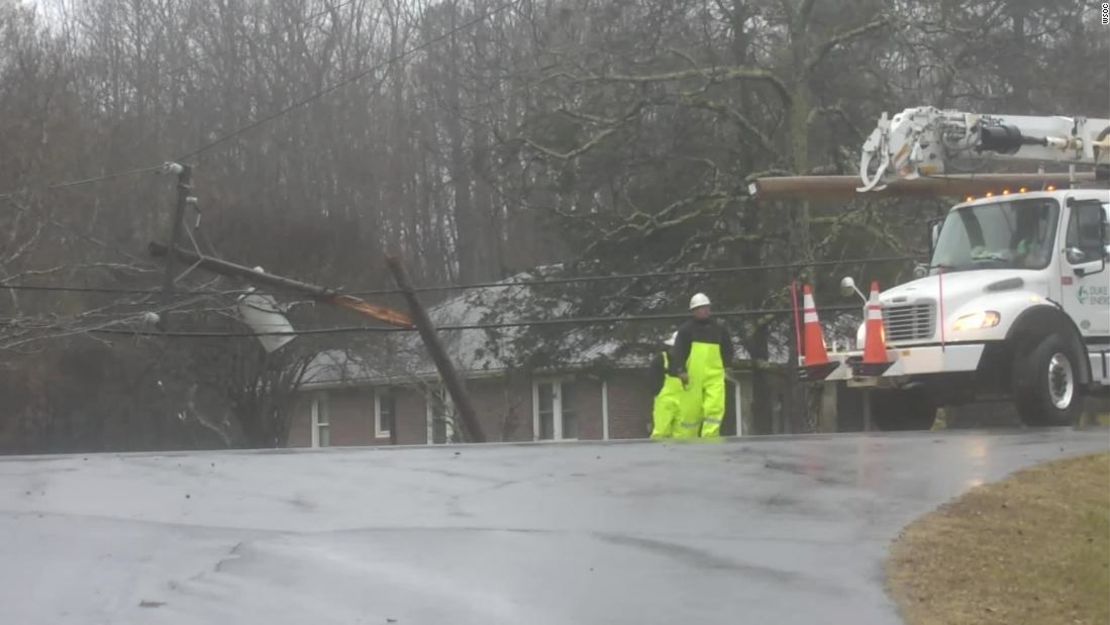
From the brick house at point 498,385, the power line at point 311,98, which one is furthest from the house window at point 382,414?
the power line at point 311,98

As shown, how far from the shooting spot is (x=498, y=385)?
3656 cm

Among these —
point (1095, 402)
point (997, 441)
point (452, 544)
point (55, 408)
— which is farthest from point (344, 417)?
point (452, 544)

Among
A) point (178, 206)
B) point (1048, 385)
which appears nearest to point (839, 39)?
point (178, 206)

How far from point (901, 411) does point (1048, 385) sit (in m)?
2.37

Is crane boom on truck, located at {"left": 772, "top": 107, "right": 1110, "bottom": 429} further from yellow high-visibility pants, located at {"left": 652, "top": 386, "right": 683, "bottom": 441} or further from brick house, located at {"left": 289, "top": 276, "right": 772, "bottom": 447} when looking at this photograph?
brick house, located at {"left": 289, "top": 276, "right": 772, "bottom": 447}

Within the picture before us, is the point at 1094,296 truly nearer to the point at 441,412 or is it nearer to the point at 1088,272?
the point at 1088,272

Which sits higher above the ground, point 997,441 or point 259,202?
point 259,202

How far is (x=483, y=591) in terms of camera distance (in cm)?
729

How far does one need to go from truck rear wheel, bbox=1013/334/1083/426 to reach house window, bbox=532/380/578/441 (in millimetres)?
21824

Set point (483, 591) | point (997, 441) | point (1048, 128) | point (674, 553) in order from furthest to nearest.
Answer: point (1048, 128) < point (997, 441) < point (674, 553) < point (483, 591)

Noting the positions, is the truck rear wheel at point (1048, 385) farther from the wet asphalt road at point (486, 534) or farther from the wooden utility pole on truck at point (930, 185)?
the wooden utility pole on truck at point (930, 185)

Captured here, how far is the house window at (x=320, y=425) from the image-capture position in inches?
1617

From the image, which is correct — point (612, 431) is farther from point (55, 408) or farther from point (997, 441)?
point (997, 441)

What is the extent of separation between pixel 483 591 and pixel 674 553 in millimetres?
1316
